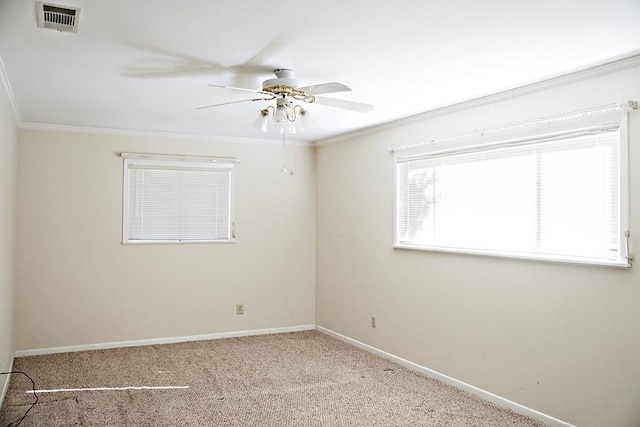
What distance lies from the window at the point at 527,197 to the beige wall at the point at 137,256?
198 centimetres

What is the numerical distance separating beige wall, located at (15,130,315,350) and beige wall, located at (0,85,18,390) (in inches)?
16.1

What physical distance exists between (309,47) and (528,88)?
5.57 feet

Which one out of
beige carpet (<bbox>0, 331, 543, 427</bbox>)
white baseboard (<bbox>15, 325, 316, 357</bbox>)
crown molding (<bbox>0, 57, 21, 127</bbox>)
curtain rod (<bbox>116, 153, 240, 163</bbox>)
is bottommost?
beige carpet (<bbox>0, 331, 543, 427</bbox>)

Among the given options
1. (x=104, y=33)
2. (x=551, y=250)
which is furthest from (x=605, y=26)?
(x=104, y=33)

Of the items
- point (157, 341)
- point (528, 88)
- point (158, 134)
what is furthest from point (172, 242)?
point (528, 88)

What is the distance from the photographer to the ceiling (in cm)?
237

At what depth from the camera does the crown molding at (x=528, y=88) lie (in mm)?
3080

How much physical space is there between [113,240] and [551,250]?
4.29m

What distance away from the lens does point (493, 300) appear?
393 centimetres

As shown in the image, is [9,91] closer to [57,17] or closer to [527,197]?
[57,17]

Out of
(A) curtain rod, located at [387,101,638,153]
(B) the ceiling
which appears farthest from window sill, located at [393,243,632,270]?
(B) the ceiling

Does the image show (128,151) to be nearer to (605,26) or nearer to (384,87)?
(384,87)

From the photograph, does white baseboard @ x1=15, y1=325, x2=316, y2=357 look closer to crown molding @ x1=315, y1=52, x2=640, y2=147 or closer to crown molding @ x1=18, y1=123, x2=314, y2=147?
crown molding @ x1=18, y1=123, x2=314, y2=147

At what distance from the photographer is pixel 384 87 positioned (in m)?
3.73
